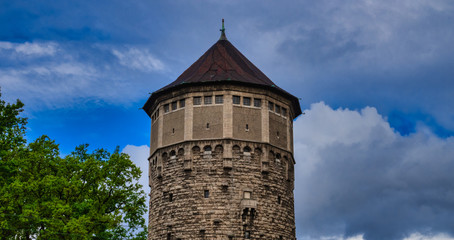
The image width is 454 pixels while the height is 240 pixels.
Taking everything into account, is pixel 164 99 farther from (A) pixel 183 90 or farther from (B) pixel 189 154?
(B) pixel 189 154

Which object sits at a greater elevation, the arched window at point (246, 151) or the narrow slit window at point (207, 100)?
the narrow slit window at point (207, 100)

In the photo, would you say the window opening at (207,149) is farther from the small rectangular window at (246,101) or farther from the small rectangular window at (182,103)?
the small rectangular window at (246,101)

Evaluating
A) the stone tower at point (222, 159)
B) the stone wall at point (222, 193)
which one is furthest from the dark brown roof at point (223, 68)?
the stone wall at point (222, 193)

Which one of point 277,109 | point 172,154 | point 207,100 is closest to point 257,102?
point 277,109

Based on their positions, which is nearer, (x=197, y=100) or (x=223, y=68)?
(x=197, y=100)

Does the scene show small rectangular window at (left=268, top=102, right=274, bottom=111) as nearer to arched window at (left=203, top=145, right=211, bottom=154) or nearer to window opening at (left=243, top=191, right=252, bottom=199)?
arched window at (left=203, top=145, right=211, bottom=154)

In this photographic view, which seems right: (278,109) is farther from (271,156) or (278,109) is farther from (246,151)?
(246,151)

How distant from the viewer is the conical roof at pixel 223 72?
43.6 meters

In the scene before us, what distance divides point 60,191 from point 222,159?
1272 cm

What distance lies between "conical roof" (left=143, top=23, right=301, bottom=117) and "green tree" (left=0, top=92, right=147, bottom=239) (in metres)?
11.2

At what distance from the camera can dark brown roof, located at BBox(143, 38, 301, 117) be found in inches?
1716

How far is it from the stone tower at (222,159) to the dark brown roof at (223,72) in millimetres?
140

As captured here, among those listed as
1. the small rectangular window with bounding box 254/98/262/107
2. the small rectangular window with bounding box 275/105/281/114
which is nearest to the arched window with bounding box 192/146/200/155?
the small rectangular window with bounding box 254/98/262/107

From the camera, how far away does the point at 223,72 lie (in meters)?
44.6
